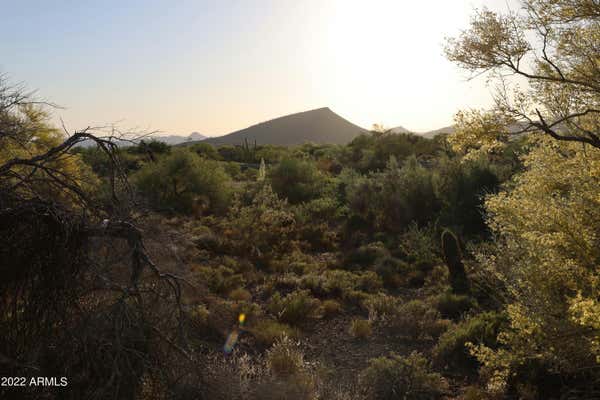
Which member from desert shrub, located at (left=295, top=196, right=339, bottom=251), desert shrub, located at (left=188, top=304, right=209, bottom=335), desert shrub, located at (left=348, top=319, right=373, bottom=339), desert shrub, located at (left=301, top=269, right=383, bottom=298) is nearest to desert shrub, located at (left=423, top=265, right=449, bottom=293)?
desert shrub, located at (left=301, top=269, right=383, bottom=298)

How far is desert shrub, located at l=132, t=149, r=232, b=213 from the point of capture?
56.8ft

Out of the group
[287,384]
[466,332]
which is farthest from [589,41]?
[287,384]

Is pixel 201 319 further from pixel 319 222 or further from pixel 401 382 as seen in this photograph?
pixel 319 222

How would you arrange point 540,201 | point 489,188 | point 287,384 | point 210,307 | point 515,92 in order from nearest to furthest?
point 287,384, point 540,201, point 515,92, point 210,307, point 489,188

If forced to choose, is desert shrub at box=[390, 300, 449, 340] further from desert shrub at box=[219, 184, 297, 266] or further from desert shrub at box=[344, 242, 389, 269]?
desert shrub at box=[219, 184, 297, 266]

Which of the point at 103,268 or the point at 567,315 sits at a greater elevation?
the point at 103,268

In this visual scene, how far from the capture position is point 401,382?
5.55 meters

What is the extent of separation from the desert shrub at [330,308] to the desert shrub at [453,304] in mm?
1874

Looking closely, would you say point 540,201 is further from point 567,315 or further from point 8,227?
point 8,227

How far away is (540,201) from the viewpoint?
5680mm

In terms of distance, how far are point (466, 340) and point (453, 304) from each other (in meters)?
1.78

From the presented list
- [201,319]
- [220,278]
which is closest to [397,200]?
[220,278]

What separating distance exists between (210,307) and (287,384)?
3.62 metres

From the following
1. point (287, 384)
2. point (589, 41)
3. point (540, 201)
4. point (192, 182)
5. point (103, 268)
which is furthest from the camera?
point (192, 182)
